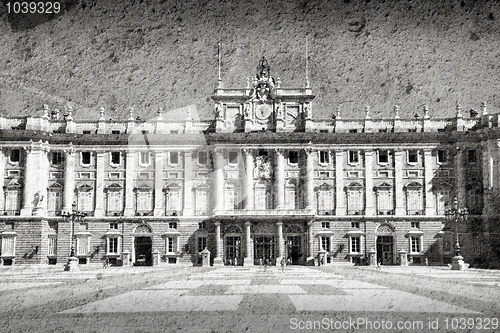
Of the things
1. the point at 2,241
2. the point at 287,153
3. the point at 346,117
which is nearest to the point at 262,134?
the point at 287,153

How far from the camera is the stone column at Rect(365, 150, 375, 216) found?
63250 millimetres

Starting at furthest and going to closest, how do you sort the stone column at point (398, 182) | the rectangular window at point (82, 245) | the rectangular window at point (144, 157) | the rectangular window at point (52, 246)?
1. the rectangular window at point (144, 157)
2. the stone column at point (398, 182)
3. the rectangular window at point (82, 245)
4. the rectangular window at point (52, 246)

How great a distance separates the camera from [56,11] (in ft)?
54.4

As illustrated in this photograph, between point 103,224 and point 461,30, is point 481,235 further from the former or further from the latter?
point 461,30

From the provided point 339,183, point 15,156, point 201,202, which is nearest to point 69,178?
point 15,156

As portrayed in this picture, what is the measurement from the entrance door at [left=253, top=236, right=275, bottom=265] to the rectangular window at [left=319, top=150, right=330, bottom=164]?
8.60m

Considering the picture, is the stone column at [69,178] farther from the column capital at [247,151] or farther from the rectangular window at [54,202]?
the column capital at [247,151]

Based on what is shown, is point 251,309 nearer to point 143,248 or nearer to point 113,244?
point 143,248

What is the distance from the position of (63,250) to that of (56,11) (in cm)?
4865

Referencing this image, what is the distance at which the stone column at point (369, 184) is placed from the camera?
208ft

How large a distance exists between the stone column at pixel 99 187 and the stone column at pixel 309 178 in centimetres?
1860

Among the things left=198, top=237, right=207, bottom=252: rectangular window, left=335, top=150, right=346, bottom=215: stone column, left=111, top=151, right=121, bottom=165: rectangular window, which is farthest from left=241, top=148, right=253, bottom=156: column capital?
left=111, top=151, right=121, bottom=165: rectangular window

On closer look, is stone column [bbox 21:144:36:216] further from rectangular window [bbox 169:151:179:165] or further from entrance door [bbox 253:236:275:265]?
entrance door [bbox 253:236:275:265]

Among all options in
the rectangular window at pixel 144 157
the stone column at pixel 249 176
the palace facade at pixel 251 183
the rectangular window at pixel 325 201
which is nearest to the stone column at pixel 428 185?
the palace facade at pixel 251 183
